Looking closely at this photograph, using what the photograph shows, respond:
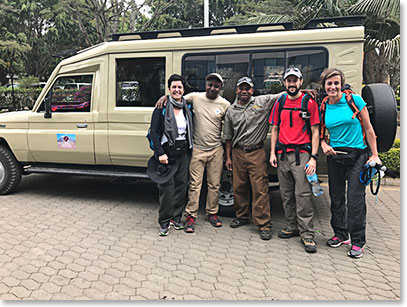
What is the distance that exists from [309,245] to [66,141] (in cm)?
369

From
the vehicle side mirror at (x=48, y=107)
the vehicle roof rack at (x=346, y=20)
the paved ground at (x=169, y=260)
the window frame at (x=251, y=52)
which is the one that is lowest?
the paved ground at (x=169, y=260)

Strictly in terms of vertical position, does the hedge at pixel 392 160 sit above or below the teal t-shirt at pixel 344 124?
below

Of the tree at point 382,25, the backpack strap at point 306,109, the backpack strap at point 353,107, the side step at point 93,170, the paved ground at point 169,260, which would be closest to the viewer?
the paved ground at point 169,260

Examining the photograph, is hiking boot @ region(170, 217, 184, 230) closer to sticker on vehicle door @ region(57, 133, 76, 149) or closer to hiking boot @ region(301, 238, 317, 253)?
hiking boot @ region(301, 238, 317, 253)

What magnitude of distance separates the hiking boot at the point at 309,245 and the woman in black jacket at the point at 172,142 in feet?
4.89

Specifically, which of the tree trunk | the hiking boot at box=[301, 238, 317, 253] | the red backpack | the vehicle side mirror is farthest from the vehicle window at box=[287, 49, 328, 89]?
the tree trunk

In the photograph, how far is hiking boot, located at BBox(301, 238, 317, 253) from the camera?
12.5ft

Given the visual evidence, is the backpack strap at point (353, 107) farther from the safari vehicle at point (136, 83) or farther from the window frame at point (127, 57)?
the window frame at point (127, 57)

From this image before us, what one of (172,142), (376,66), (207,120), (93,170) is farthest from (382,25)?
(93,170)

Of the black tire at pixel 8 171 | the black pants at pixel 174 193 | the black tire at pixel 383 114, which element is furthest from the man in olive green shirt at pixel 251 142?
the black tire at pixel 8 171

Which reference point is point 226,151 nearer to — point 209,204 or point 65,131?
point 209,204

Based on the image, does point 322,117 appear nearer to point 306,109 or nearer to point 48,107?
point 306,109

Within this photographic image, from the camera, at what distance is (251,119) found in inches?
163

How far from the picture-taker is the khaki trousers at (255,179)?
4.21m
